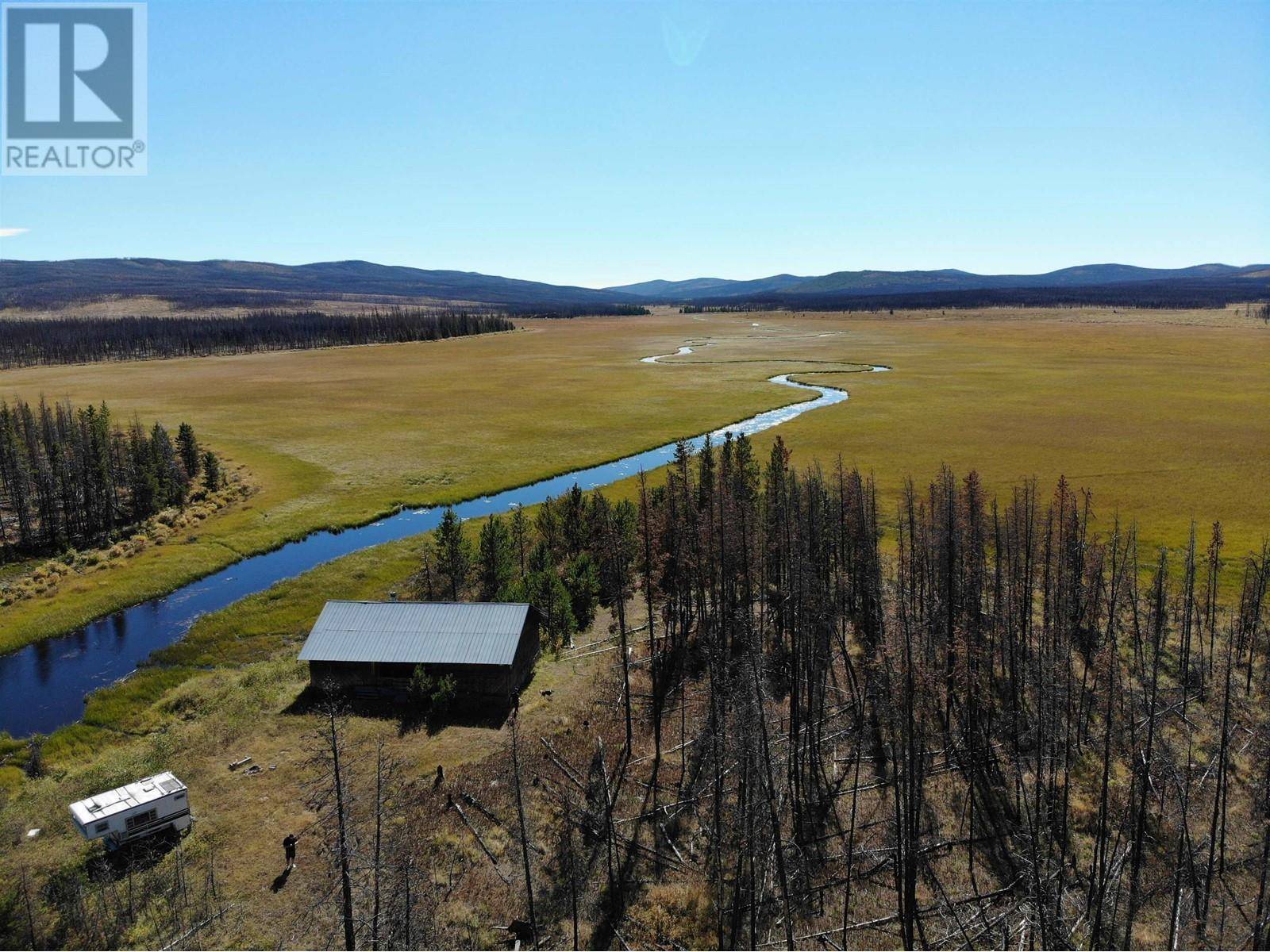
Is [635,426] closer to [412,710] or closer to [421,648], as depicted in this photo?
[421,648]

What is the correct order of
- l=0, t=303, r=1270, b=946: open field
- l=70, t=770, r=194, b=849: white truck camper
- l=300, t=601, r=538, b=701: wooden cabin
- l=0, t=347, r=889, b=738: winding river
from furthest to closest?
l=0, t=347, r=889, b=738: winding river < l=300, t=601, r=538, b=701: wooden cabin < l=0, t=303, r=1270, b=946: open field < l=70, t=770, r=194, b=849: white truck camper

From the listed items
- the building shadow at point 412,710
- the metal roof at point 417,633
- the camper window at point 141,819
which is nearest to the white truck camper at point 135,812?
the camper window at point 141,819

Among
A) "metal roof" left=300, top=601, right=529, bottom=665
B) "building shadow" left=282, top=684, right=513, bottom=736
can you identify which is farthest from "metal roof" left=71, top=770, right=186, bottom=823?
"metal roof" left=300, top=601, right=529, bottom=665

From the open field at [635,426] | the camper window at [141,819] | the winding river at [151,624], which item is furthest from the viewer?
the open field at [635,426]

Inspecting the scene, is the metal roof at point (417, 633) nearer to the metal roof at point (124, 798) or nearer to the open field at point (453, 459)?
the open field at point (453, 459)

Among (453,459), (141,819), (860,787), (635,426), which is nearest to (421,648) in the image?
(141,819)

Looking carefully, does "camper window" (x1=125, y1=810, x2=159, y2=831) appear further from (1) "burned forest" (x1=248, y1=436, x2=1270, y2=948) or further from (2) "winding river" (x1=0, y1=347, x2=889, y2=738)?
(2) "winding river" (x1=0, y1=347, x2=889, y2=738)
